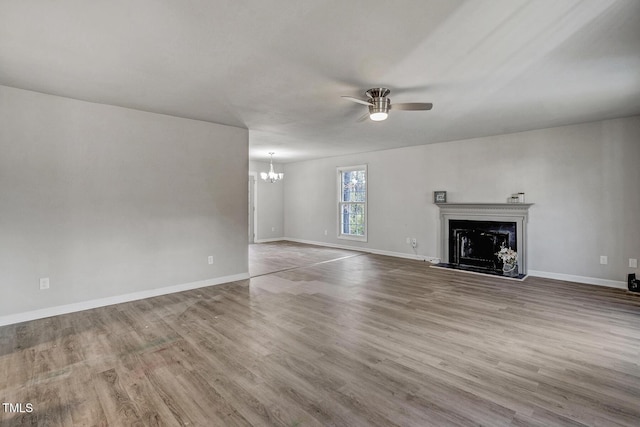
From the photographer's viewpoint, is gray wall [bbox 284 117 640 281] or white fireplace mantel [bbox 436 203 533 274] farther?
white fireplace mantel [bbox 436 203 533 274]

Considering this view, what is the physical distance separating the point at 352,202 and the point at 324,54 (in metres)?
5.61

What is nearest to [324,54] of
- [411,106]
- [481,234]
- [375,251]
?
[411,106]

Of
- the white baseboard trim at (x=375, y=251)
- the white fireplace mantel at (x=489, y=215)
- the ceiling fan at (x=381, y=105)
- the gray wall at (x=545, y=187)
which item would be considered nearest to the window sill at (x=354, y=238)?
the white baseboard trim at (x=375, y=251)

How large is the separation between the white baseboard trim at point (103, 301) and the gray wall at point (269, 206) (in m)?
4.50

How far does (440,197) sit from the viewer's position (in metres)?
6.14

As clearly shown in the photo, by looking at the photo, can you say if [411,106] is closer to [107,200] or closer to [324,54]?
Result: [324,54]

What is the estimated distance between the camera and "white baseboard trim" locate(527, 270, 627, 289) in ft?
14.5

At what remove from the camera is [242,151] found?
4.96 metres

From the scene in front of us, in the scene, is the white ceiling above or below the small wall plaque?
above

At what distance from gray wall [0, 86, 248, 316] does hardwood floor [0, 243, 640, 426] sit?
423 mm

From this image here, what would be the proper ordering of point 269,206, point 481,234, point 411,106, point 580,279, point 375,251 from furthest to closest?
point 269,206
point 375,251
point 481,234
point 580,279
point 411,106

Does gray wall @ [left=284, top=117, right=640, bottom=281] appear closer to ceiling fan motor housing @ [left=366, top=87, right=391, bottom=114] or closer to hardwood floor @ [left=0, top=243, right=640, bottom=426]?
hardwood floor @ [left=0, top=243, right=640, bottom=426]

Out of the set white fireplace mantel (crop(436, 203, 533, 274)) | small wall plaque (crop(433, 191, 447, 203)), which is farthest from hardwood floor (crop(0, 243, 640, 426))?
small wall plaque (crop(433, 191, 447, 203))

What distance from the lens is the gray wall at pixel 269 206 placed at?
30.2ft
